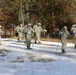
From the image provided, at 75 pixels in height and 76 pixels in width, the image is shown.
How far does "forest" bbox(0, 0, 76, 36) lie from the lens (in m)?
49.5

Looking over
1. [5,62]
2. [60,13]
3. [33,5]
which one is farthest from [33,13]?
[5,62]

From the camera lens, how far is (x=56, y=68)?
623 inches

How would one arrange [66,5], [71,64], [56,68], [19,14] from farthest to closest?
[19,14], [66,5], [71,64], [56,68]

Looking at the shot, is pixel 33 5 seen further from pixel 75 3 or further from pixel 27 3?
pixel 75 3

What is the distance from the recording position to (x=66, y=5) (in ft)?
163

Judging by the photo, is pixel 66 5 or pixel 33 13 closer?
pixel 66 5

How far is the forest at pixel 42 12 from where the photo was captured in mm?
49500

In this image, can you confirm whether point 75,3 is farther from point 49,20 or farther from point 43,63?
point 43,63

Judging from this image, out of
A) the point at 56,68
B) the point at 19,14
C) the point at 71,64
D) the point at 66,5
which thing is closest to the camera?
the point at 56,68

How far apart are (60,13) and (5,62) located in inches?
1288

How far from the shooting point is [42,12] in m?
52.0

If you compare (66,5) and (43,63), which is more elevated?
(66,5)

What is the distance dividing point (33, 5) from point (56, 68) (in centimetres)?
3713

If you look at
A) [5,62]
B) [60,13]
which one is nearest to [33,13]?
[60,13]
